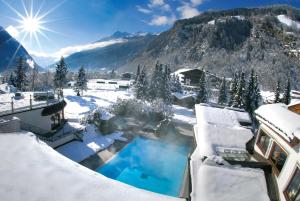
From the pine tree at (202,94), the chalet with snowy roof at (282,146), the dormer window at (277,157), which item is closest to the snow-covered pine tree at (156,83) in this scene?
the pine tree at (202,94)

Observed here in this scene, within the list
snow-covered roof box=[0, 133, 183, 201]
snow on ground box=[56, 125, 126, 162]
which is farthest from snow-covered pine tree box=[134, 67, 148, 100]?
snow-covered roof box=[0, 133, 183, 201]

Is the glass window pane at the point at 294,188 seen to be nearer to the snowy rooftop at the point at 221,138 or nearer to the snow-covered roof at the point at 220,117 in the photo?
the snowy rooftop at the point at 221,138

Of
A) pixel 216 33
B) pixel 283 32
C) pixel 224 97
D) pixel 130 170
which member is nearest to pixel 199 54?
pixel 216 33

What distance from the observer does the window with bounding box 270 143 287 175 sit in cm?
750

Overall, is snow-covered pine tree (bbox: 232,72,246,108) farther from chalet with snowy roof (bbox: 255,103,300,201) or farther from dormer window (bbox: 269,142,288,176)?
dormer window (bbox: 269,142,288,176)

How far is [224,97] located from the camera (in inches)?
1916

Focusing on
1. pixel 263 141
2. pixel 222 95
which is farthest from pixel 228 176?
pixel 222 95

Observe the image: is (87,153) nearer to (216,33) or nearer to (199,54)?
(199,54)

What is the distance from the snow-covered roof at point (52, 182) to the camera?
6.12m

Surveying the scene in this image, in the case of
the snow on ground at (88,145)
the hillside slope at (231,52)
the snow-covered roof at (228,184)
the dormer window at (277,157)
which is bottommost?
the snow on ground at (88,145)

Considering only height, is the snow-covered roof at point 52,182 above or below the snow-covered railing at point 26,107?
above

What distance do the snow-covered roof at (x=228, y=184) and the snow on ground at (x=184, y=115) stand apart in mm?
31876

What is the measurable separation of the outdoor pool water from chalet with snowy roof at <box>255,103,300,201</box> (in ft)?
41.5

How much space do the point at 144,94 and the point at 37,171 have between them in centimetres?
3997
